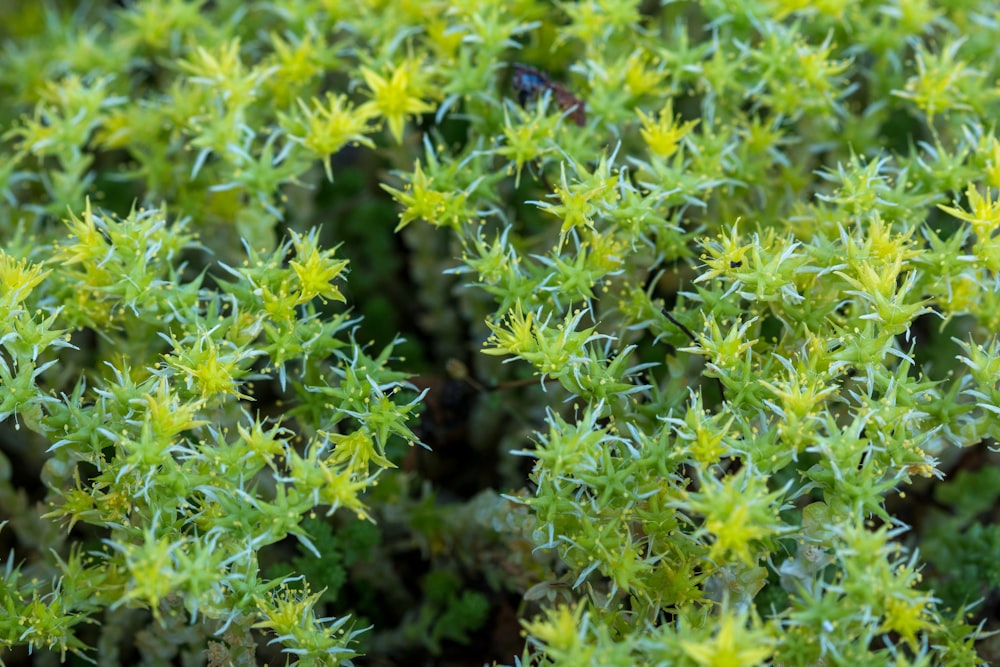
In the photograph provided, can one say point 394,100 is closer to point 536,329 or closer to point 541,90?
point 541,90

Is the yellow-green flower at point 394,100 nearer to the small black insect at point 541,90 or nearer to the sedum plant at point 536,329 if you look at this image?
the sedum plant at point 536,329

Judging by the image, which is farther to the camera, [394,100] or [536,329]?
[394,100]

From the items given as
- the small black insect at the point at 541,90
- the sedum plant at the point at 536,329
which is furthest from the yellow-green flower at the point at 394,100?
the small black insect at the point at 541,90

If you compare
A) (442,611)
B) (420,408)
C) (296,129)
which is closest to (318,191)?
(296,129)

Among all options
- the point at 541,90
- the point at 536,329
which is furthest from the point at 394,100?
the point at 536,329

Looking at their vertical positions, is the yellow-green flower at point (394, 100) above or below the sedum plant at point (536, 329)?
above

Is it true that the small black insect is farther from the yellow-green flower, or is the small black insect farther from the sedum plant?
the yellow-green flower

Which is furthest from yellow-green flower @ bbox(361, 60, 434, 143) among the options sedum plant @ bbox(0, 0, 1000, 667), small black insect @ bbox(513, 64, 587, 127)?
small black insect @ bbox(513, 64, 587, 127)

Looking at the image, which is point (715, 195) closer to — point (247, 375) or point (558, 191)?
point (558, 191)
